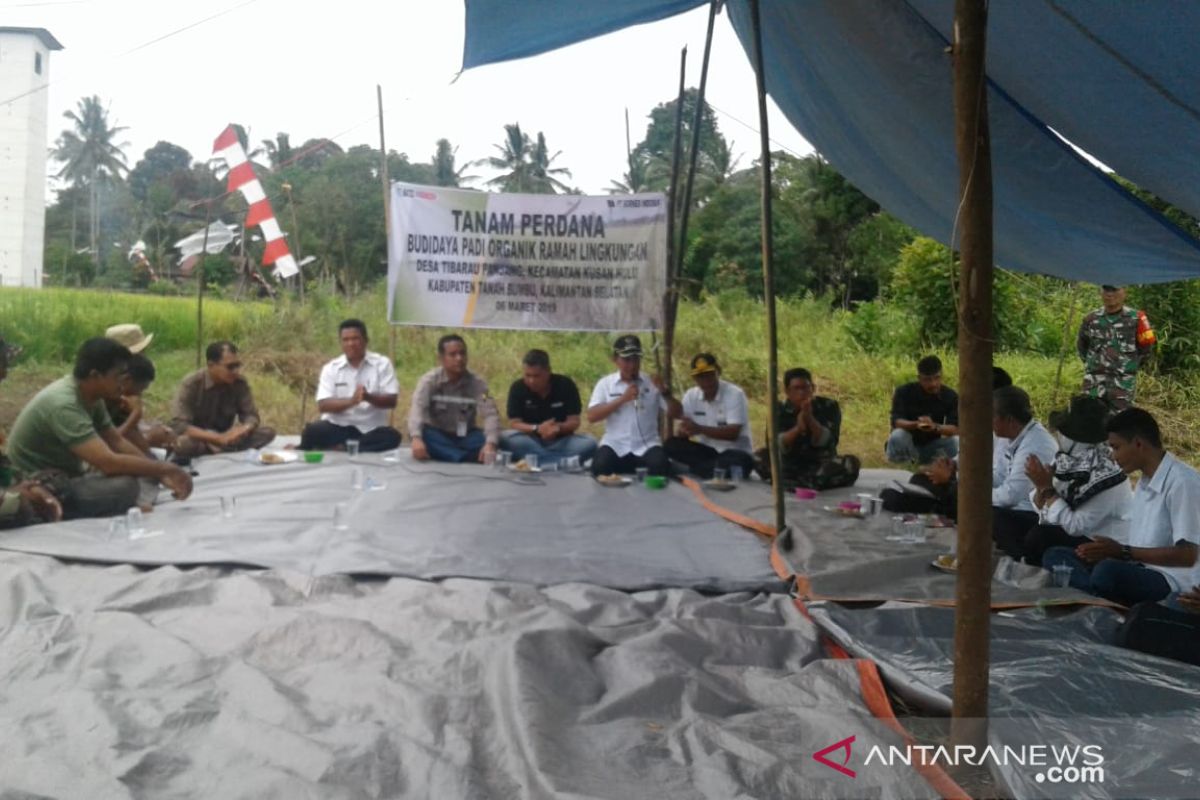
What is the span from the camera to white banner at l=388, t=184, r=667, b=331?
6492 millimetres

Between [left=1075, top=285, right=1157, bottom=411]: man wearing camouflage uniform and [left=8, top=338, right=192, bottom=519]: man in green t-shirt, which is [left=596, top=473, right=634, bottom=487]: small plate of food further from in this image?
[left=1075, top=285, right=1157, bottom=411]: man wearing camouflage uniform

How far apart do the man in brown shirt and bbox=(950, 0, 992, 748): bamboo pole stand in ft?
16.3

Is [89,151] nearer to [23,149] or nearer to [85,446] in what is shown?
[23,149]

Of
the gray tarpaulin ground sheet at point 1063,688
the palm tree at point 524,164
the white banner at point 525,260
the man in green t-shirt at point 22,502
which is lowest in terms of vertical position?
the gray tarpaulin ground sheet at point 1063,688

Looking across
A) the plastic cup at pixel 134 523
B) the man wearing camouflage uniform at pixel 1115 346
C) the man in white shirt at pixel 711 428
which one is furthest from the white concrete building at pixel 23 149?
the man wearing camouflage uniform at pixel 1115 346

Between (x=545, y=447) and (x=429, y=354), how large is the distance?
524 cm

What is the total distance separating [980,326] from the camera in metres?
2.14

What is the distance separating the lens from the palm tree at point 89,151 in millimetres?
27750

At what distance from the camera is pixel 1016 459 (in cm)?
451

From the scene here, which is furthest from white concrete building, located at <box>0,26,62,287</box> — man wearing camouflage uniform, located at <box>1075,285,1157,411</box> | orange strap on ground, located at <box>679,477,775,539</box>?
man wearing camouflage uniform, located at <box>1075,285,1157,411</box>

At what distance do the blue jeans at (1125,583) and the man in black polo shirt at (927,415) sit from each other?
288 cm

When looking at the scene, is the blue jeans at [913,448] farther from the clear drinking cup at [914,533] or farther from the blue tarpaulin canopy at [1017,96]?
the clear drinking cup at [914,533]

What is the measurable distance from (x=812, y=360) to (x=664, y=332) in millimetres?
5630

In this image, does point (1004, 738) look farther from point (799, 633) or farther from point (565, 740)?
point (565, 740)
